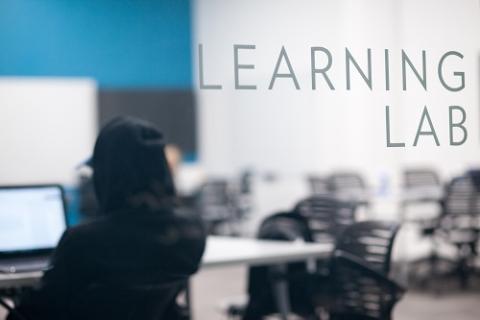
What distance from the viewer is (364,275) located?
297 cm

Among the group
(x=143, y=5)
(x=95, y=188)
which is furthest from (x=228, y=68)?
(x=95, y=188)

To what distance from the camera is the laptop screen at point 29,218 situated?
2945 millimetres

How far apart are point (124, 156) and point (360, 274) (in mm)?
1190

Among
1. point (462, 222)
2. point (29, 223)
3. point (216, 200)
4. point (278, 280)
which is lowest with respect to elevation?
point (462, 222)

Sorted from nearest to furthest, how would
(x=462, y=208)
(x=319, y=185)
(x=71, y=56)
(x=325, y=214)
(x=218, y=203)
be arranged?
1. (x=325, y=214)
2. (x=462, y=208)
3. (x=319, y=185)
4. (x=218, y=203)
5. (x=71, y=56)

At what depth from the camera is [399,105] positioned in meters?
2.53

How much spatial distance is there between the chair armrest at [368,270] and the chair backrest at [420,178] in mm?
4521

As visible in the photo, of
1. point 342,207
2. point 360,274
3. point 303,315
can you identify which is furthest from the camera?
point 342,207

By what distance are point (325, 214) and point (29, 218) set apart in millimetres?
1565

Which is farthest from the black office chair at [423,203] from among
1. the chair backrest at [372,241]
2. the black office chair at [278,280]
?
the chair backrest at [372,241]

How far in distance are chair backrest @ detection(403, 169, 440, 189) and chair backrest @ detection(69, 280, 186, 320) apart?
529 centimetres

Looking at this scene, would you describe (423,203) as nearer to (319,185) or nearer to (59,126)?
(319,185)

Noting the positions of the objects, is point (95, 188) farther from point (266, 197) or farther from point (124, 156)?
point (266, 197)

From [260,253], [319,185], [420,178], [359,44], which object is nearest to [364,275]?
[260,253]
